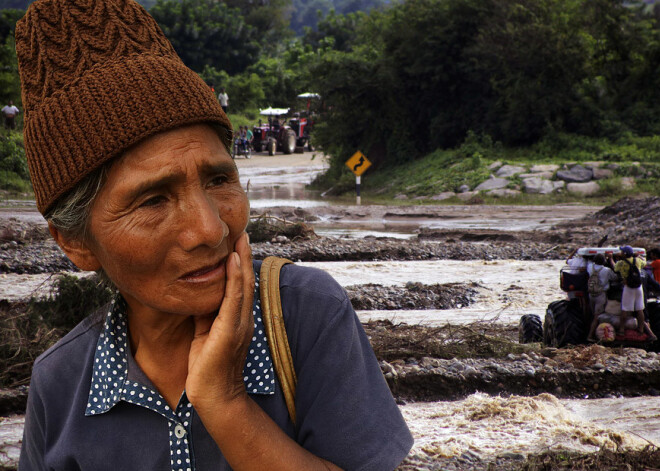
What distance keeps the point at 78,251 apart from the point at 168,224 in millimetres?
259

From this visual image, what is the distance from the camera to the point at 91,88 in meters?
1.27

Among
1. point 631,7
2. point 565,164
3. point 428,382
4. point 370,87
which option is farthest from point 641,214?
point 631,7

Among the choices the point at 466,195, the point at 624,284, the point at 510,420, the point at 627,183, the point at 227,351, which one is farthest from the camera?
the point at 466,195

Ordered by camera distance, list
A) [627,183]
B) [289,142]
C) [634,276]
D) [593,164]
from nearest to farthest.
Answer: [634,276] < [627,183] < [593,164] < [289,142]

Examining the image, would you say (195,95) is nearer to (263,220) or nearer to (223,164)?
(223,164)

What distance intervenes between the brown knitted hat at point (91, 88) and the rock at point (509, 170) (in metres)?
19.3

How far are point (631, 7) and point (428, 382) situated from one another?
25882 millimetres

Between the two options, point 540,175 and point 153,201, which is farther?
point 540,175

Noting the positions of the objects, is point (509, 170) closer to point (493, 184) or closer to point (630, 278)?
point (493, 184)

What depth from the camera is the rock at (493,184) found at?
63.4 ft

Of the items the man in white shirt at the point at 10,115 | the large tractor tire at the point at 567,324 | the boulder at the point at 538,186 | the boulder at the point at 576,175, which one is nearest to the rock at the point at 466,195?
the boulder at the point at 538,186

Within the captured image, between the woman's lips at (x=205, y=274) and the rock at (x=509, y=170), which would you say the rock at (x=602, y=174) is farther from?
the woman's lips at (x=205, y=274)

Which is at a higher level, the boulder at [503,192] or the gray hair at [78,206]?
the gray hair at [78,206]

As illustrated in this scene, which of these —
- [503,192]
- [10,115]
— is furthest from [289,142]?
[503,192]
